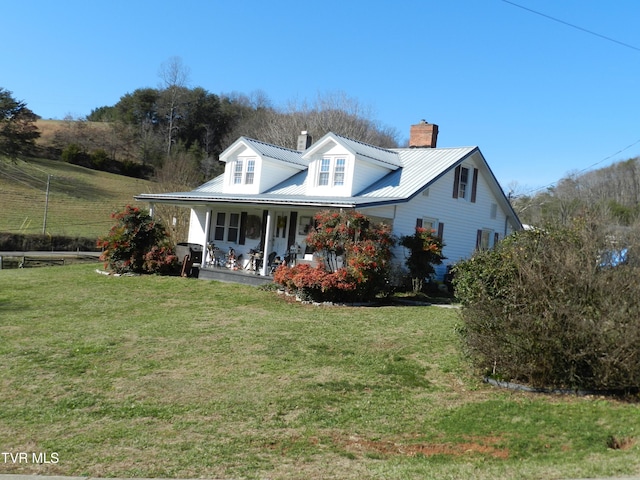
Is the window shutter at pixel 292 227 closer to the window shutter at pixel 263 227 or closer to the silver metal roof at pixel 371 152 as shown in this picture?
the window shutter at pixel 263 227

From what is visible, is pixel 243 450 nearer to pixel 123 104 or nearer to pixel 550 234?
pixel 550 234

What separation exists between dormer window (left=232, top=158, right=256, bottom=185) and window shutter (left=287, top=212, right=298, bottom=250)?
339cm

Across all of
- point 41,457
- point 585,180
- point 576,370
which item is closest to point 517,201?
point 585,180

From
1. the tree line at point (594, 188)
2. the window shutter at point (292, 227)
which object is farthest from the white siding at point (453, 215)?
the tree line at point (594, 188)

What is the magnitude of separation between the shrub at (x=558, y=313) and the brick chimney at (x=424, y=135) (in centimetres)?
1909

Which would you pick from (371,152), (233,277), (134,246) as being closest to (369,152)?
(371,152)

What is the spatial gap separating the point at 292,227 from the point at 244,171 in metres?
4.24

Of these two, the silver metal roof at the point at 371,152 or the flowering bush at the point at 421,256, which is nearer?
the flowering bush at the point at 421,256

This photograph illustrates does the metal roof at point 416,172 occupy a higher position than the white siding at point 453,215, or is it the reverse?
the metal roof at point 416,172

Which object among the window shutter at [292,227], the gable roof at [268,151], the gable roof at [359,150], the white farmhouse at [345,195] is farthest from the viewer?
the gable roof at [268,151]

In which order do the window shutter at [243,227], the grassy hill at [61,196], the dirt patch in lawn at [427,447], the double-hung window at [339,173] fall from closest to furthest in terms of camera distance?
the dirt patch in lawn at [427,447], the double-hung window at [339,173], the window shutter at [243,227], the grassy hill at [61,196]

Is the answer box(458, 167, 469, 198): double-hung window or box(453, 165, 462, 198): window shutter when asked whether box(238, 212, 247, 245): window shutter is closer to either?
box(453, 165, 462, 198): window shutter

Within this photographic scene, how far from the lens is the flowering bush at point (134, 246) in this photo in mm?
22438

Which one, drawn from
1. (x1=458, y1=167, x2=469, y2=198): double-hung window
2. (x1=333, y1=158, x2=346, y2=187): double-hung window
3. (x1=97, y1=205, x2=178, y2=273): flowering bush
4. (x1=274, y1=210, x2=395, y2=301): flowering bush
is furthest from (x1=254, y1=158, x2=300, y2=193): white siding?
(x1=274, y1=210, x2=395, y2=301): flowering bush
